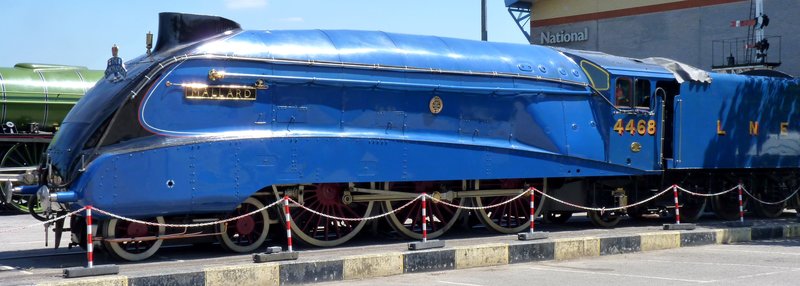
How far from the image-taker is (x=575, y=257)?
13.8 metres

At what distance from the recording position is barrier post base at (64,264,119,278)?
9875 millimetres

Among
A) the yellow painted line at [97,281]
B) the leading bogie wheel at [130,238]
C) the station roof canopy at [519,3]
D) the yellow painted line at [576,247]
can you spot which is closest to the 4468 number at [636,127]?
the yellow painted line at [576,247]

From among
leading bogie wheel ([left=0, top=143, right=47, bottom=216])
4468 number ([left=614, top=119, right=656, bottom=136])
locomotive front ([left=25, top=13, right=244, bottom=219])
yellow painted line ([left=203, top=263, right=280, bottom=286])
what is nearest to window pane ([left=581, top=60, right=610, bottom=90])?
4468 number ([left=614, top=119, right=656, bottom=136])

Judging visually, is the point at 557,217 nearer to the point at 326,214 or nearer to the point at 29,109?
the point at 326,214

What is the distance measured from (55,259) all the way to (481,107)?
21.4 feet

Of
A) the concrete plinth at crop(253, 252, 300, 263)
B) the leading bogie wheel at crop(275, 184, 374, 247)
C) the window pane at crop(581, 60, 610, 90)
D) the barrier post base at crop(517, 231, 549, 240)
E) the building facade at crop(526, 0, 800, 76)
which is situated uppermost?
the building facade at crop(526, 0, 800, 76)

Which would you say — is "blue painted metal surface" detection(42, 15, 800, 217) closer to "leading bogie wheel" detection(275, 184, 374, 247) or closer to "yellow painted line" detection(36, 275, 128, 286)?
"leading bogie wheel" detection(275, 184, 374, 247)

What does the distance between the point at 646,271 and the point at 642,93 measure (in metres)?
5.72

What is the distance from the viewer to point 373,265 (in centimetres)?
1165

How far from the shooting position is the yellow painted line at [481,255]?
12.5 metres

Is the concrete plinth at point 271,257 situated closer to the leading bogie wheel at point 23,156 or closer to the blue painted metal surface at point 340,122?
the blue painted metal surface at point 340,122

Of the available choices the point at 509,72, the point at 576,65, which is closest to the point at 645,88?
the point at 576,65

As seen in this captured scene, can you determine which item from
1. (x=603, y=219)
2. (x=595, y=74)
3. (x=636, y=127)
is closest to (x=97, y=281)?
(x=595, y=74)

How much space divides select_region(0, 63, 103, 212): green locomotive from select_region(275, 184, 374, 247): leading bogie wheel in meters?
10.5
